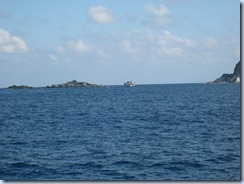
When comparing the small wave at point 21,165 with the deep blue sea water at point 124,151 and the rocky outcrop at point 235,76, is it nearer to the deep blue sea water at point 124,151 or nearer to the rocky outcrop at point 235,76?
the deep blue sea water at point 124,151

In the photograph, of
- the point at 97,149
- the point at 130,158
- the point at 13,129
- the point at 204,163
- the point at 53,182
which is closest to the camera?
the point at 53,182

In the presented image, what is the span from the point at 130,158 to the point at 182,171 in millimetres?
2364

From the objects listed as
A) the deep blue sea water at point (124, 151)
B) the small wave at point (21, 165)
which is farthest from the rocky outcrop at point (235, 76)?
the small wave at point (21, 165)

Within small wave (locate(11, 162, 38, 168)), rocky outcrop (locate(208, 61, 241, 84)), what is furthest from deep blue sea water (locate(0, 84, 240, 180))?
rocky outcrop (locate(208, 61, 241, 84))

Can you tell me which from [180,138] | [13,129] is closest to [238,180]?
[180,138]

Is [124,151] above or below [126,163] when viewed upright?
above

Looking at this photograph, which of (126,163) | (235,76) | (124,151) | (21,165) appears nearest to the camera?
(126,163)

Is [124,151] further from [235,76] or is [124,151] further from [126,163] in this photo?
[235,76]

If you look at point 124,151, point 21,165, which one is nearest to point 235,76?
point 124,151

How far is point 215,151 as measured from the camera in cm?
1263

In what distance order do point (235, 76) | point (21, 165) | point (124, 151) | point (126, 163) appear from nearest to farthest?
point (126, 163) → point (21, 165) → point (124, 151) → point (235, 76)

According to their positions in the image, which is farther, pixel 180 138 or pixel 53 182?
pixel 180 138

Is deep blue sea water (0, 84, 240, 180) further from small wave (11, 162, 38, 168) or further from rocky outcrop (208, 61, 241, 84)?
rocky outcrop (208, 61, 241, 84)

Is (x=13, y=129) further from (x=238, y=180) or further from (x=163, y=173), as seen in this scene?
(x=238, y=180)
